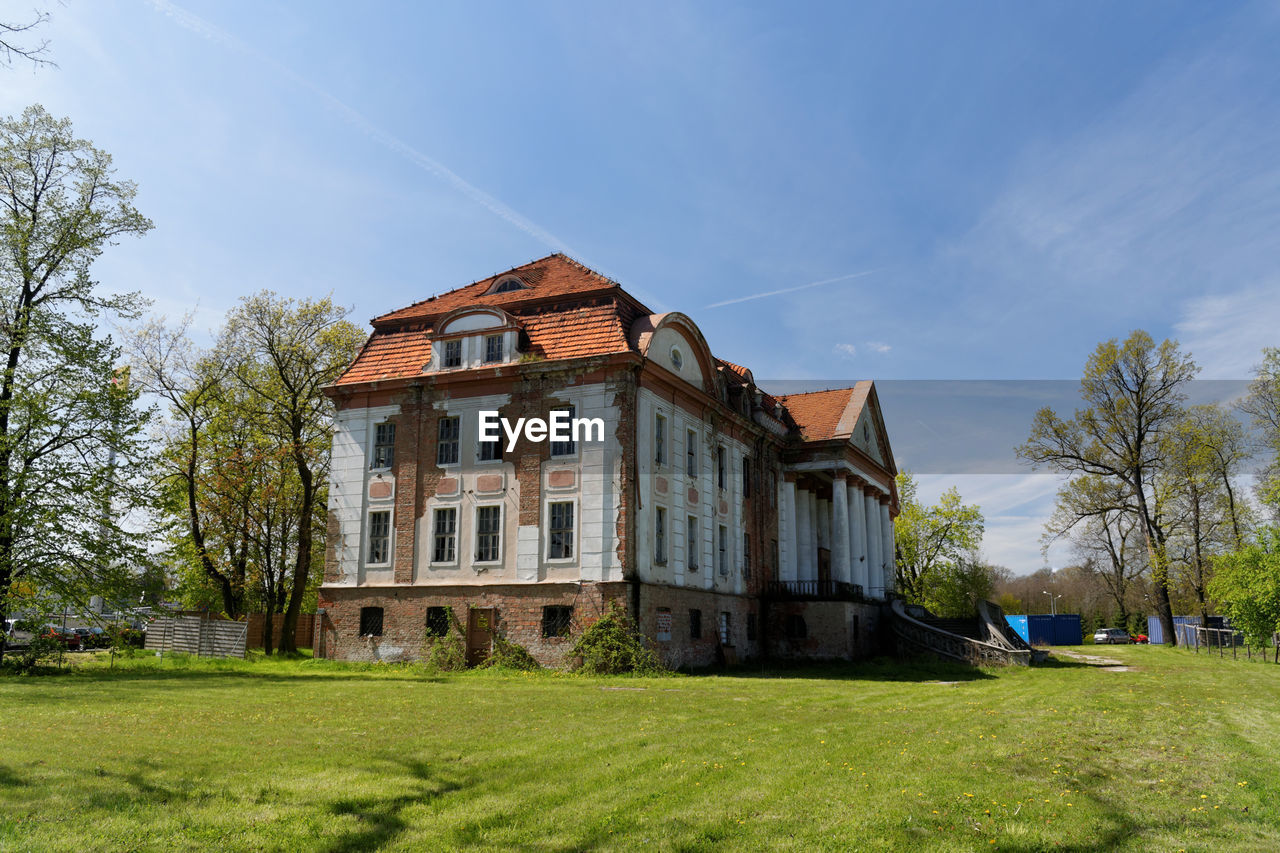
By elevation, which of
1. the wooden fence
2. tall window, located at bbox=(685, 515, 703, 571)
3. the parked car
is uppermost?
tall window, located at bbox=(685, 515, 703, 571)

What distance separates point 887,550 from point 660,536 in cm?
2106

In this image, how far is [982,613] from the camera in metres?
37.3

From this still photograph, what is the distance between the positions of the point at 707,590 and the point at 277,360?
62.3 feet

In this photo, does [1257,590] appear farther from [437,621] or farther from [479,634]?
[437,621]

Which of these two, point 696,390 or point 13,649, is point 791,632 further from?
point 13,649

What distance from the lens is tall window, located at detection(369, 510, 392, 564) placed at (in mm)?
29641

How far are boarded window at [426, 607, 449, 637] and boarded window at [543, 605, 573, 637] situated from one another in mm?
3345

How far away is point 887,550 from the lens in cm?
4591

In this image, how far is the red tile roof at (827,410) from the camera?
130ft

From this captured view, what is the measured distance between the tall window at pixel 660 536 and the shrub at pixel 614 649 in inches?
112

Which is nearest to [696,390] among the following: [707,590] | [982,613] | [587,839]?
[707,590]

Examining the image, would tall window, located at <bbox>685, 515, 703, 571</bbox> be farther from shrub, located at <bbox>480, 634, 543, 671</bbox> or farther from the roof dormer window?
the roof dormer window

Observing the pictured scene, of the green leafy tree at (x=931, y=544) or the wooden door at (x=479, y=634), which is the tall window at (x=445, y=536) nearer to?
the wooden door at (x=479, y=634)

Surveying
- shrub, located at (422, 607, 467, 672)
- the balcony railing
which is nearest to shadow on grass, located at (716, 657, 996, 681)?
the balcony railing
